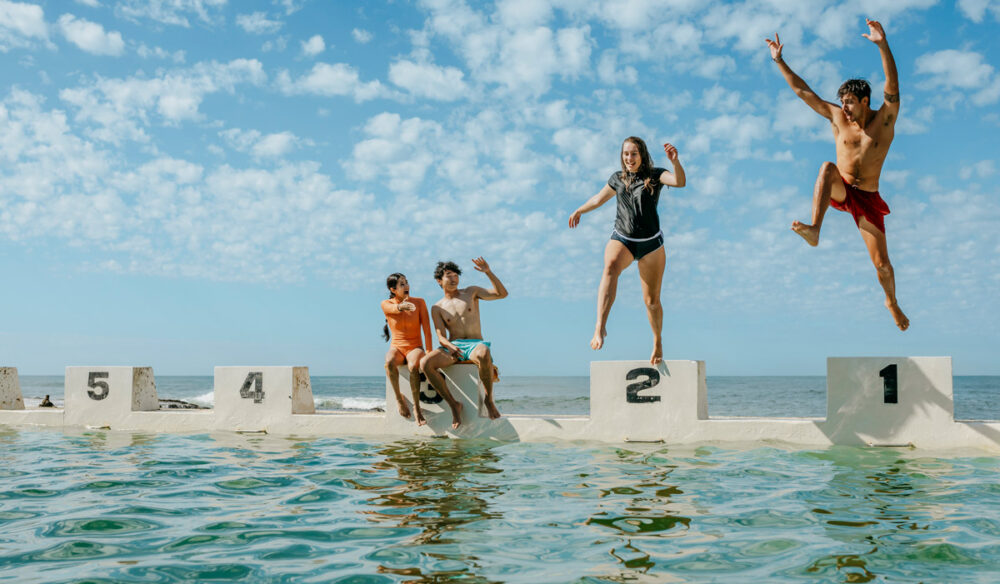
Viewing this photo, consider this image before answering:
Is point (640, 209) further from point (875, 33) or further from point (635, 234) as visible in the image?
point (875, 33)

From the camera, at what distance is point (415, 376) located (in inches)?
339

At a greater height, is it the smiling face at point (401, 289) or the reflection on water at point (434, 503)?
the smiling face at point (401, 289)

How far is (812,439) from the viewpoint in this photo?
7.77m

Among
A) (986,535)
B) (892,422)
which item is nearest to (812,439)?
(892,422)

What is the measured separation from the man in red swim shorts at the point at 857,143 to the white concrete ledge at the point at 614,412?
1482 mm

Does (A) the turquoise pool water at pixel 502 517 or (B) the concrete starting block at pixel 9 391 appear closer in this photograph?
(A) the turquoise pool water at pixel 502 517

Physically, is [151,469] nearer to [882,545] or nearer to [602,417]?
[602,417]

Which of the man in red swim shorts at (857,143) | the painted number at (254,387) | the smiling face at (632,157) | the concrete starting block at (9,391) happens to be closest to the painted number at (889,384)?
the man in red swim shorts at (857,143)

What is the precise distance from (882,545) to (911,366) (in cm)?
440

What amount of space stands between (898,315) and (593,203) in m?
3.31

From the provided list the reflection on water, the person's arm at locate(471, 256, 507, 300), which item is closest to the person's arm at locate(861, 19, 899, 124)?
the person's arm at locate(471, 256, 507, 300)

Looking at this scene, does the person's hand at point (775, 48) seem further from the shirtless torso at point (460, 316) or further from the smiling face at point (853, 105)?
the shirtless torso at point (460, 316)

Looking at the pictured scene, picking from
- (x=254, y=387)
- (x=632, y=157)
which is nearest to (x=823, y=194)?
(x=632, y=157)

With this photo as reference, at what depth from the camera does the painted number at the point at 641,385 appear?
811 centimetres
